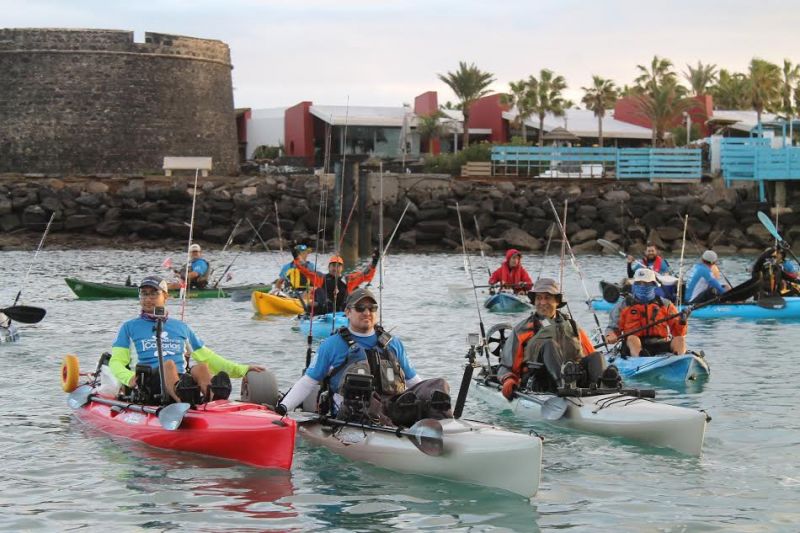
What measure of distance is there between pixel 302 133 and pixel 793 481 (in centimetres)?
6250

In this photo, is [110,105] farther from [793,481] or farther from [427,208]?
[793,481]

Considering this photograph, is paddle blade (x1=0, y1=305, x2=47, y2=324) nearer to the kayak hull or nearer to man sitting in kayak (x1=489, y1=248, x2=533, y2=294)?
the kayak hull

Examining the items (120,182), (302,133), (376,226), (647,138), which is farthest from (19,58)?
(647,138)

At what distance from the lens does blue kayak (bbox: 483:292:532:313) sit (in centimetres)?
2478

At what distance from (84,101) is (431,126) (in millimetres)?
18525

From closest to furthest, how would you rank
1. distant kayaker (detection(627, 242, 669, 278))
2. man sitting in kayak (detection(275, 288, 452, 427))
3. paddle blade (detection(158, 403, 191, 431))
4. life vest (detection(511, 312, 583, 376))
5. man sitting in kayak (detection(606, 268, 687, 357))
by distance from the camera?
man sitting in kayak (detection(275, 288, 452, 427)), paddle blade (detection(158, 403, 191, 431)), life vest (detection(511, 312, 583, 376)), man sitting in kayak (detection(606, 268, 687, 357)), distant kayaker (detection(627, 242, 669, 278))

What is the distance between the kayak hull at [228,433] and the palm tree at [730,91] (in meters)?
72.5

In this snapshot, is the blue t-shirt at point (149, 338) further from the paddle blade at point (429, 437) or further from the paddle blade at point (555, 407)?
the paddle blade at point (555, 407)

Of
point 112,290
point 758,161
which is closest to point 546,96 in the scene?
point 758,161

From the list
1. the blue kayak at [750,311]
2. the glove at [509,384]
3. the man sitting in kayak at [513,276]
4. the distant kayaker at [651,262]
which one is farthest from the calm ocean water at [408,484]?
the man sitting in kayak at [513,276]

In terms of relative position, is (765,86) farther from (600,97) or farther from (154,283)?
(154,283)

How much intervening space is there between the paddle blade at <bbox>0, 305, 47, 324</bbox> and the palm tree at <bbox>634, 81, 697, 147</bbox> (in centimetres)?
4788

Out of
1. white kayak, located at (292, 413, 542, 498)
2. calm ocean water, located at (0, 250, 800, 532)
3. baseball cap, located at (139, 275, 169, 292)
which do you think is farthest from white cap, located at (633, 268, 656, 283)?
baseball cap, located at (139, 275, 169, 292)

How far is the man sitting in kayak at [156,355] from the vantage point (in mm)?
11148
